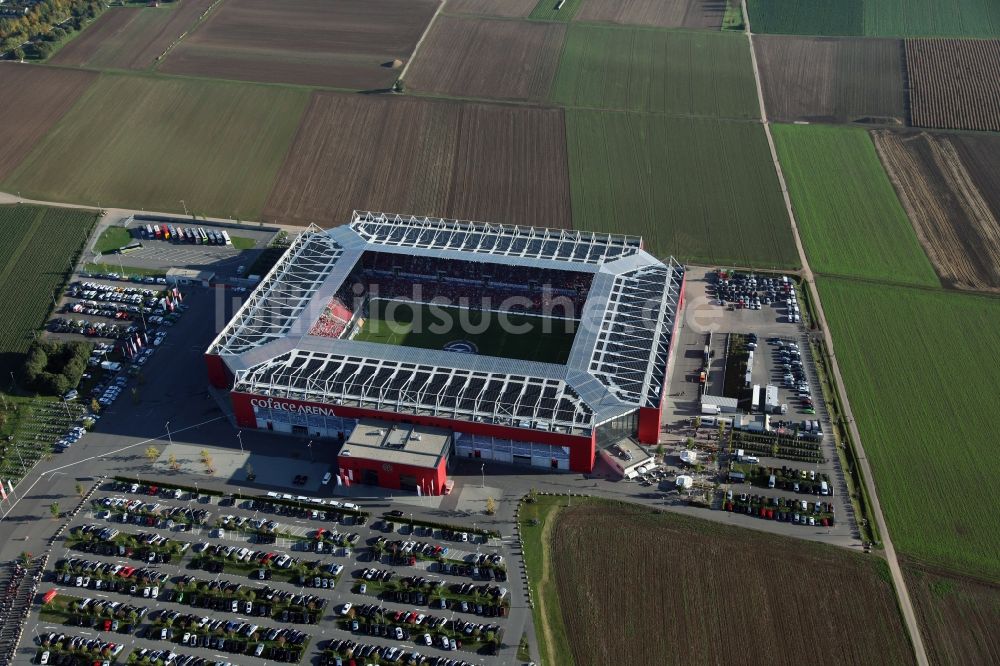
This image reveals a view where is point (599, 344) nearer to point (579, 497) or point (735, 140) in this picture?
point (579, 497)

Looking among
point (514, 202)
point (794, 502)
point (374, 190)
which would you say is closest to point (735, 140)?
point (514, 202)

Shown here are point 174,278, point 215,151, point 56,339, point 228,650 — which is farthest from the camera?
point 215,151

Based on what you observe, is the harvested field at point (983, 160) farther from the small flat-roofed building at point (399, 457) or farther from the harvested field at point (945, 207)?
the small flat-roofed building at point (399, 457)

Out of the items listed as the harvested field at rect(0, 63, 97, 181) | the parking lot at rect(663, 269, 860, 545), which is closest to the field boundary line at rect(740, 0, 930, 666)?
the parking lot at rect(663, 269, 860, 545)

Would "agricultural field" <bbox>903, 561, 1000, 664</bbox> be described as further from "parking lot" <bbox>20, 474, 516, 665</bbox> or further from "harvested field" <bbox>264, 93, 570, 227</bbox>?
"harvested field" <bbox>264, 93, 570, 227</bbox>

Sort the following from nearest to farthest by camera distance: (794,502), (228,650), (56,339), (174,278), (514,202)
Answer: (228,650) < (794,502) < (56,339) < (174,278) < (514,202)

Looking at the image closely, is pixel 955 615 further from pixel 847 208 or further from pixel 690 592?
pixel 847 208
